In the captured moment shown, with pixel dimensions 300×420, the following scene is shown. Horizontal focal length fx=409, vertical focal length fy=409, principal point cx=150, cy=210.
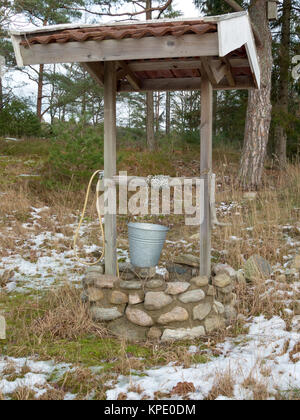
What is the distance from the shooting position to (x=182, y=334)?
3.46m

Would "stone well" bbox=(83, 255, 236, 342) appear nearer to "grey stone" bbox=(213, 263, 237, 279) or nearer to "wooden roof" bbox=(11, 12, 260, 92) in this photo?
"grey stone" bbox=(213, 263, 237, 279)

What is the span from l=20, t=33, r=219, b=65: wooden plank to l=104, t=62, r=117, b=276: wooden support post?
647 mm

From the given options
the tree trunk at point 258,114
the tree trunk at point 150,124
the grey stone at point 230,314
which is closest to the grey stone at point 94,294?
the grey stone at point 230,314

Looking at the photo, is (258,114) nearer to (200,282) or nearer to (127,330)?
(200,282)

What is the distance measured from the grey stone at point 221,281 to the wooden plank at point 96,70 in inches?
88.6

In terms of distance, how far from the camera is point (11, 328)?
3.53 meters

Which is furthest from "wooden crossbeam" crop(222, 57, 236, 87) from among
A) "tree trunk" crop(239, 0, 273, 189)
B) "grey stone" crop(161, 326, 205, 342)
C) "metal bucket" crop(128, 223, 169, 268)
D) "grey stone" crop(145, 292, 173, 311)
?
"tree trunk" crop(239, 0, 273, 189)

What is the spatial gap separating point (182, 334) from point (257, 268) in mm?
1440

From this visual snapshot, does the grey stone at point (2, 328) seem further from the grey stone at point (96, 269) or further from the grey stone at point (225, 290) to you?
the grey stone at point (225, 290)

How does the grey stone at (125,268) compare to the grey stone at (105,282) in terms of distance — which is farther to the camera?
the grey stone at (125,268)

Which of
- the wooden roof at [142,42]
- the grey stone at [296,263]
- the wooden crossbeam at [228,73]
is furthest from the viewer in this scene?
the grey stone at [296,263]

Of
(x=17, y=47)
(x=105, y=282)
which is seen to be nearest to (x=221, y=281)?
(x=105, y=282)

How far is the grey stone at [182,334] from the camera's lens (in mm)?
3434
